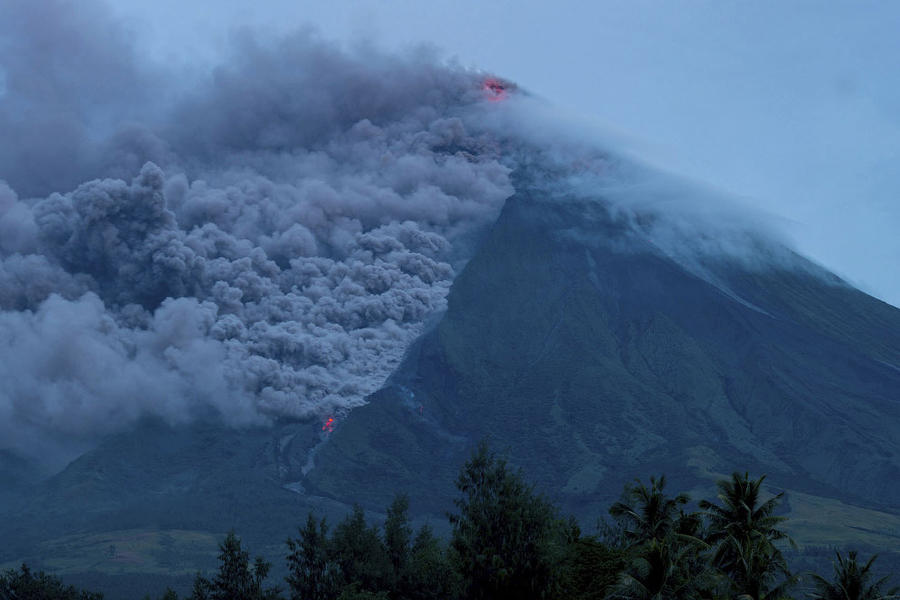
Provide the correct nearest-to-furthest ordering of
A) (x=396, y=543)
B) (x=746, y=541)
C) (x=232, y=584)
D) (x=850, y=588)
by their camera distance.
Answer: (x=850, y=588) → (x=746, y=541) → (x=232, y=584) → (x=396, y=543)

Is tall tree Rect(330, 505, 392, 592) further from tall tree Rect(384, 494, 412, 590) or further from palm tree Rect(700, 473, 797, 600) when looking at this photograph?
palm tree Rect(700, 473, 797, 600)

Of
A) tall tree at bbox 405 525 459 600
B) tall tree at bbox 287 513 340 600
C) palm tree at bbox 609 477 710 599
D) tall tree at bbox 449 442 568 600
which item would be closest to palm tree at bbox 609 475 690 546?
palm tree at bbox 609 477 710 599

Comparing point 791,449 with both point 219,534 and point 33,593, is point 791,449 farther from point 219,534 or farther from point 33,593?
point 33,593

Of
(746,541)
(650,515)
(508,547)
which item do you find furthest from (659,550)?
(650,515)

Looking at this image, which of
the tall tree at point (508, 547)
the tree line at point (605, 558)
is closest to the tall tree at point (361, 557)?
the tree line at point (605, 558)

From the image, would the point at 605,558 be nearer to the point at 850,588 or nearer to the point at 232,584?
the point at 850,588

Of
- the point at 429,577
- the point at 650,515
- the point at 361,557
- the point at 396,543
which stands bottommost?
the point at 429,577

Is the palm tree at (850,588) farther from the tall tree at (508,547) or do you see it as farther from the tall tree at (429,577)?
the tall tree at (429,577)
